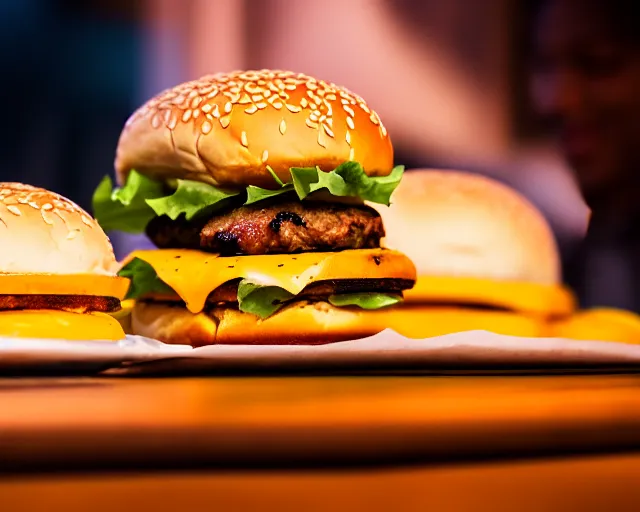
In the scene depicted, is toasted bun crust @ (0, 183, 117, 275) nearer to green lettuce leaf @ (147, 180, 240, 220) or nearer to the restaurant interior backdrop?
green lettuce leaf @ (147, 180, 240, 220)

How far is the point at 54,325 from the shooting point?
1521 millimetres

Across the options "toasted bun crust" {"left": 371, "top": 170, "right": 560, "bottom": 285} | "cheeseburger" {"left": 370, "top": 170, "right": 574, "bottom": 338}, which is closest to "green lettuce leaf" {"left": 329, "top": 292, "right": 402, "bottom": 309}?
"cheeseburger" {"left": 370, "top": 170, "right": 574, "bottom": 338}

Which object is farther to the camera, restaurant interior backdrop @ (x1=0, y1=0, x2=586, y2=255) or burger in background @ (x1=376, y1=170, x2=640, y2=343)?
restaurant interior backdrop @ (x1=0, y1=0, x2=586, y2=255)

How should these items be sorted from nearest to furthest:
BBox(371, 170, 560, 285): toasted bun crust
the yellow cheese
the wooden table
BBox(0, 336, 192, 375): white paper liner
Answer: the wooden table → BBox(0, 336, 192, 375): white paper liner → the yellow cheese → BBox(371, 170, 560, 285): toasted bun crust

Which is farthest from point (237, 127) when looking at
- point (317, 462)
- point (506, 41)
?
point (506, 41)

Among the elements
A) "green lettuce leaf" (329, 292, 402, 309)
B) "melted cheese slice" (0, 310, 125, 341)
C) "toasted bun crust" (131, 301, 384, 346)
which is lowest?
"toasted bun crust" (131, 301, 384, 346)

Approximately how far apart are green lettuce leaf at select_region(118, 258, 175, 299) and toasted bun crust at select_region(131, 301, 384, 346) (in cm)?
12

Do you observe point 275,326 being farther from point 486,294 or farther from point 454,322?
point 486,294

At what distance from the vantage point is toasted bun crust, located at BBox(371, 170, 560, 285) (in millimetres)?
2787

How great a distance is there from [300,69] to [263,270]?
96.8 inches

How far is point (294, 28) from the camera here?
3938 millimetres

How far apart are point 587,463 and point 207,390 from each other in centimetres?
53

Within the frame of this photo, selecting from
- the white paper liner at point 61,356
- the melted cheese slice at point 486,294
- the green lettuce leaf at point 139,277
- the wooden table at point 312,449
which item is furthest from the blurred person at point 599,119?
the white paper liner at point 61,356

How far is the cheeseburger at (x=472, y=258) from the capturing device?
8.57 feet
